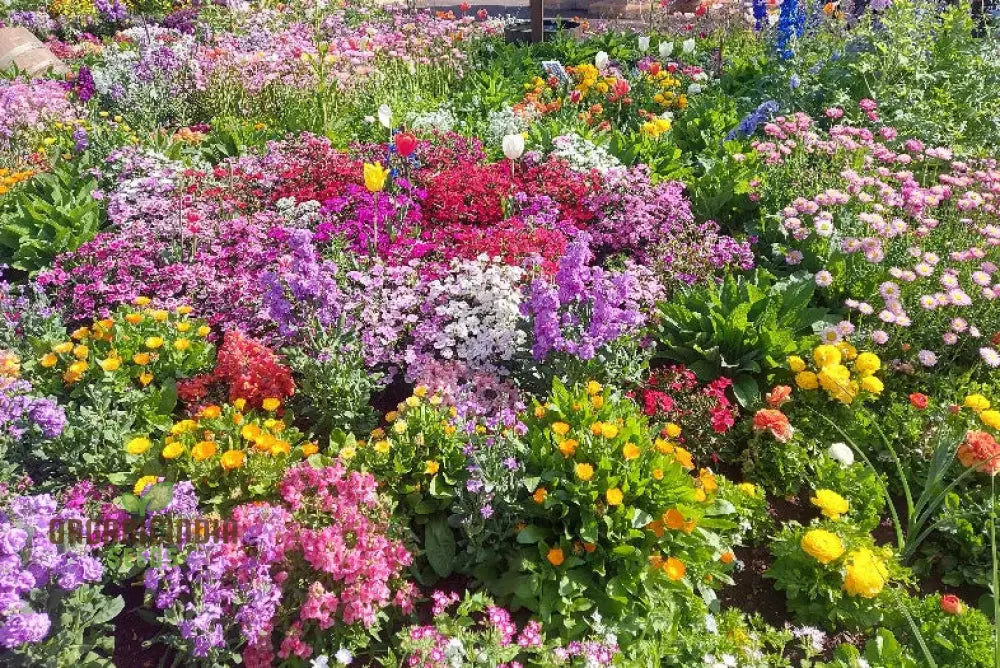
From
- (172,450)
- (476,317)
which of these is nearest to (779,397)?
(476,317)

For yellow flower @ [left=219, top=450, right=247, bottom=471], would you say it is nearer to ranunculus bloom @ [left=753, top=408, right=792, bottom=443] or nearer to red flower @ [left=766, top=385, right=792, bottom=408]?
ranunculus bloom @ [left=753, top=408, right=792, bottom=443]

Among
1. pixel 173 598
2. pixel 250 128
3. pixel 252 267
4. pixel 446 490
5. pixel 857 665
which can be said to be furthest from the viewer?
pixel 250 128

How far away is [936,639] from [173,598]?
2.77 metres

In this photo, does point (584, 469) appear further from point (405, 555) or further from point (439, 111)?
point (439, 111)

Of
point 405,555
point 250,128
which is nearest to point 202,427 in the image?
point 405,555

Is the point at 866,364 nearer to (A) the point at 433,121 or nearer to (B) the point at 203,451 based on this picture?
(B) the point at 203,451

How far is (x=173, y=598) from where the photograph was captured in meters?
2.40

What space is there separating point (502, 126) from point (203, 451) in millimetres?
4289

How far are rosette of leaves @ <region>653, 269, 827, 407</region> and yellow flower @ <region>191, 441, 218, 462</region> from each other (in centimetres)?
241

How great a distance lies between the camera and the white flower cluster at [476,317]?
3.77m

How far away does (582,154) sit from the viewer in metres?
5.70

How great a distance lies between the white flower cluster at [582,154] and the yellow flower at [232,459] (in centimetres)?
352

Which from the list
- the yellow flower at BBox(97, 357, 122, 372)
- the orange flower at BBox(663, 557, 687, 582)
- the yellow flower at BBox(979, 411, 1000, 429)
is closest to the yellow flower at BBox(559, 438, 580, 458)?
the orange flower at BBox(663, 557, 687, 582)

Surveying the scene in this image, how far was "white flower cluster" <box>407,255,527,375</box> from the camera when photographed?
3.77 m
